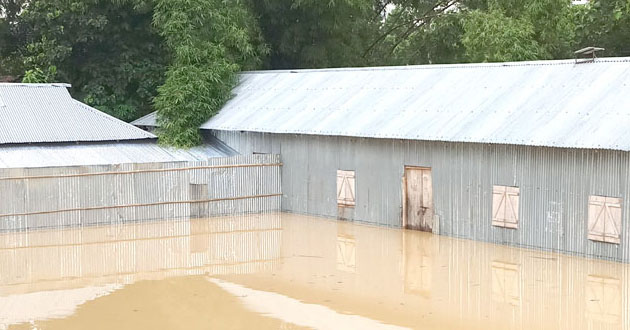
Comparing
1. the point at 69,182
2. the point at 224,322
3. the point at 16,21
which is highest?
the point at 16,21

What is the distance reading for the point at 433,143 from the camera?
2306 cm

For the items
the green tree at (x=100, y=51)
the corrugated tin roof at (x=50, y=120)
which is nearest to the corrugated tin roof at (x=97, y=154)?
the corrugated tin roof at (x=50, y=120)

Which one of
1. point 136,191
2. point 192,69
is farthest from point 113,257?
point 192,69

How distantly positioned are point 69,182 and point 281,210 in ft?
21.2

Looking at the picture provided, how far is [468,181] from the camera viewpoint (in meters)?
22.2

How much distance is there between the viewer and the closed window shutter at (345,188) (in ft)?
83.4

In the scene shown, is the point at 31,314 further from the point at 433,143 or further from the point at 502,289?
the point at 433,143

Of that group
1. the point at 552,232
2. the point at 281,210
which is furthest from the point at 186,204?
the point at 552,232

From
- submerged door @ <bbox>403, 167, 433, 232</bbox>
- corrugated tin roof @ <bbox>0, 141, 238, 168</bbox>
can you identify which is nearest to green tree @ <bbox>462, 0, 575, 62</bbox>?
submerged door @ <bbox>403, 167, 433, 232</bbox>

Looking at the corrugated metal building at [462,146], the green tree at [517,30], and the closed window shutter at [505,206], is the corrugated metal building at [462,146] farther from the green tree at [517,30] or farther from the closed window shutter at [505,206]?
the green tree at [517,30]

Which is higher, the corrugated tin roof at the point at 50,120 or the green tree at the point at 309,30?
the green tree at the point at 309,30

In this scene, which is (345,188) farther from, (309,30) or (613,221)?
(309,30)

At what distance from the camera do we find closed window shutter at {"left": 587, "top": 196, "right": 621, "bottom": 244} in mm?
19172

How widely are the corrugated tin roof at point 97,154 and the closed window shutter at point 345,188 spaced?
4.28 meters
